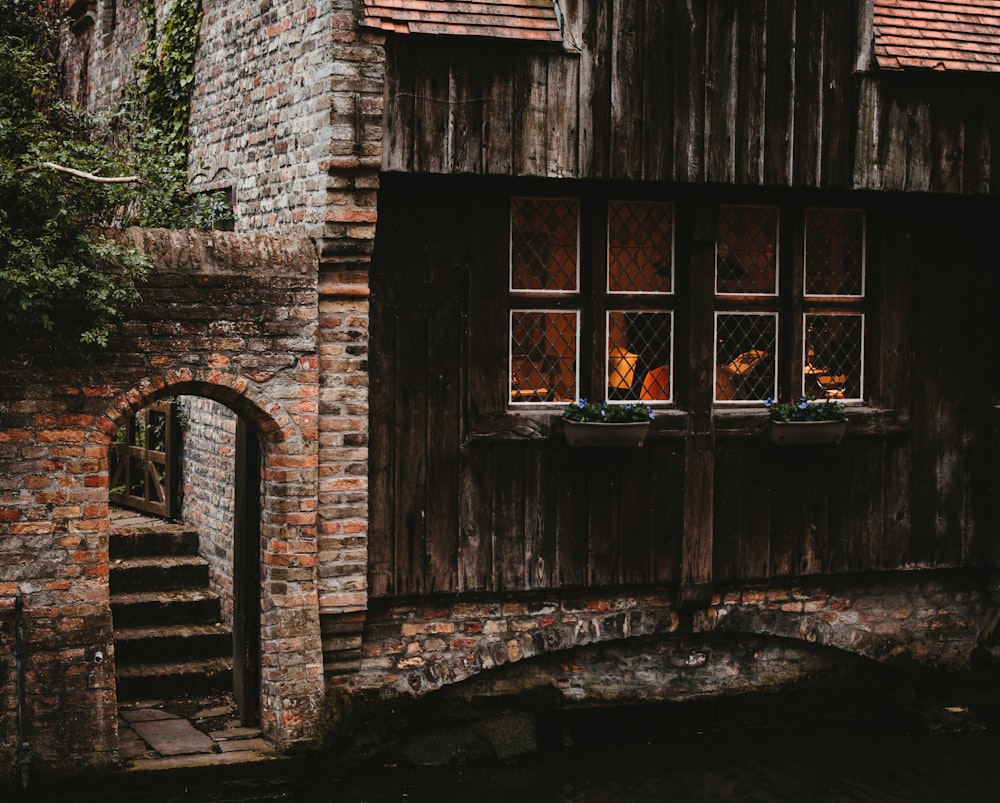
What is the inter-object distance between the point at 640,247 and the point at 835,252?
1615 mm

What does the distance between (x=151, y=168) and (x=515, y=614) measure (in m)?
4.18

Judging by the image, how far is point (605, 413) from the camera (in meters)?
9.34

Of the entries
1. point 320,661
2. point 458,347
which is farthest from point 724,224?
point 320,661

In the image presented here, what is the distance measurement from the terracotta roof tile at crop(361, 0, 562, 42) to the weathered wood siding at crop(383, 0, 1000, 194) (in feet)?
0.36

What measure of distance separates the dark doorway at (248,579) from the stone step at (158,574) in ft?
5.13

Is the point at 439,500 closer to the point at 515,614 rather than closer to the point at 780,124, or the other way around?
the point at 515,614

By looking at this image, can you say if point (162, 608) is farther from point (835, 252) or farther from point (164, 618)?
point (835, 252)

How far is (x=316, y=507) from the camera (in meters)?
8.92

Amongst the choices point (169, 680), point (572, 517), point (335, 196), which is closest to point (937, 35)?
Result: point (572, 517)

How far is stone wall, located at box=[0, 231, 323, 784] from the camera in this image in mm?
8195

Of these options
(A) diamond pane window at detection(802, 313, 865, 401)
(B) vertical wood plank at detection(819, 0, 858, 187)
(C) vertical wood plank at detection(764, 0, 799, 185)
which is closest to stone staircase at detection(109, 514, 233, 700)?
(A) diamond pane window at detection(802, 313, 865, 401)

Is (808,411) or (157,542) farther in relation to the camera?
(157,542)

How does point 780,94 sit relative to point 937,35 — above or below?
below

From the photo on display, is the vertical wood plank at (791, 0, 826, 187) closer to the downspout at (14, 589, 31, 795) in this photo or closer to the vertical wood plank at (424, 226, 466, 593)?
the vertical wood plank at (424, 226, 466, 593)
